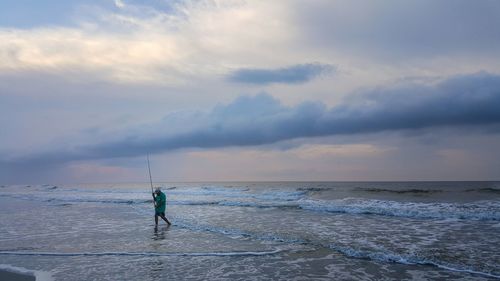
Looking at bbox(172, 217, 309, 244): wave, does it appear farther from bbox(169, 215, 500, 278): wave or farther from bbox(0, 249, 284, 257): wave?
bbox(0, 249, 284, 257): wave

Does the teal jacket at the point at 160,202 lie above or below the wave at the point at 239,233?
above

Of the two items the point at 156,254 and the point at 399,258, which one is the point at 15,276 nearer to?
the point at 156,254

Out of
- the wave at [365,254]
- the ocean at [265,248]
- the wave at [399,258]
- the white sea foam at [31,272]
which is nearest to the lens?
the white sea foam at [31,272]

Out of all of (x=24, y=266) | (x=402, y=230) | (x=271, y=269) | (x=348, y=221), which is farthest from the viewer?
(x=348, y=221)

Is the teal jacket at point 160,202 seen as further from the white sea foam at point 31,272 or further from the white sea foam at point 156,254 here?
the white sea foam at point 31,272

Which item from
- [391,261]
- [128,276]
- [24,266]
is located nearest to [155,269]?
[128,276]

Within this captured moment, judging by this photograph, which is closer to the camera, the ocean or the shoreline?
the shoreline

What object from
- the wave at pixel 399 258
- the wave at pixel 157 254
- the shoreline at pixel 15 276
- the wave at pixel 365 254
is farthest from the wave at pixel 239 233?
the shoreline at pixel 15 276

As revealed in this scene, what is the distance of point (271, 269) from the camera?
9.40 m

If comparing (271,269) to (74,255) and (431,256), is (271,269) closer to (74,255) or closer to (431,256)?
(431,256)

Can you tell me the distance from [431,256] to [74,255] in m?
10.1

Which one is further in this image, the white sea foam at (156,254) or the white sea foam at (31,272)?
the white sea foam at (156,254)

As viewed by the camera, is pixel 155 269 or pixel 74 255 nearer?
pixel 155 269

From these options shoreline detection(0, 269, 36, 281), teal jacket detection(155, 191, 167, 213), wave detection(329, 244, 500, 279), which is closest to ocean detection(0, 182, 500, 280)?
wave detection(329, 244, 500, 279)
